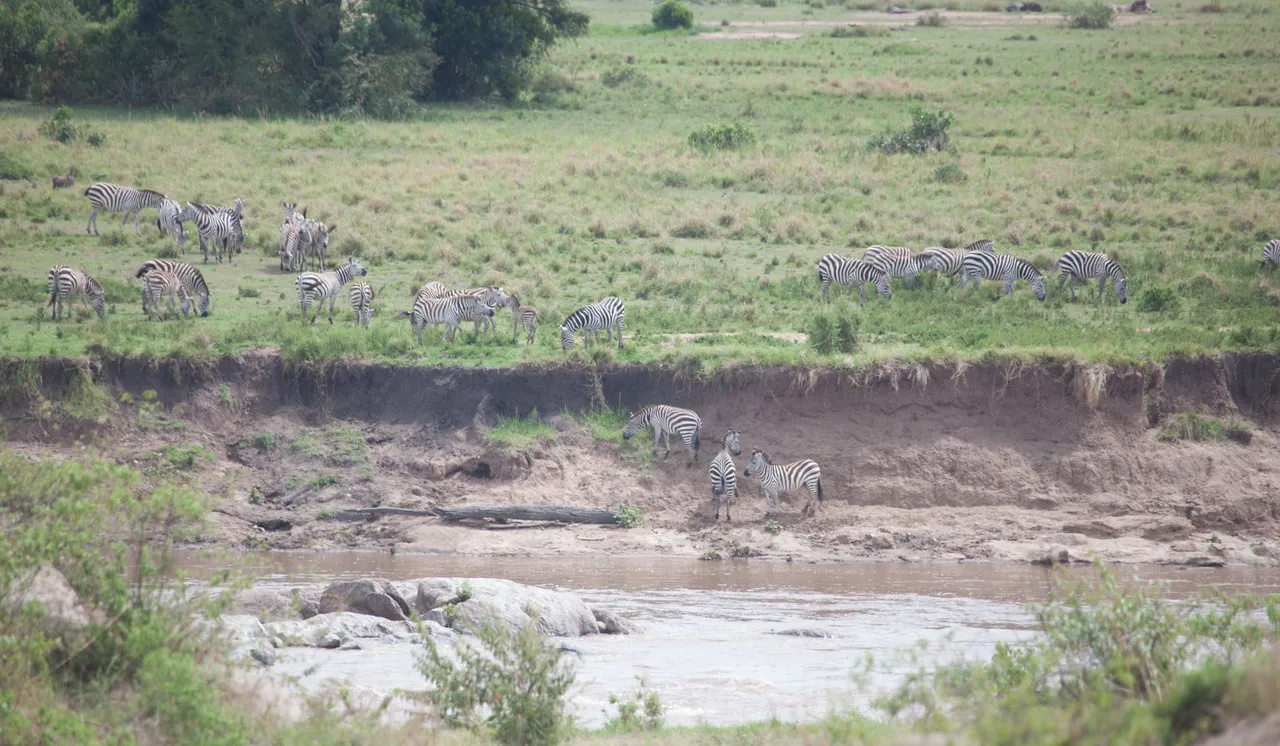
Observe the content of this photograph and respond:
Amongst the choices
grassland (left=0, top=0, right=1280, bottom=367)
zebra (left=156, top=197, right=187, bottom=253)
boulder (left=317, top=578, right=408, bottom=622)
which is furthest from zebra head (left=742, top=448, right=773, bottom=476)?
zebra (left=156, top=197, right=187, bottom=253)

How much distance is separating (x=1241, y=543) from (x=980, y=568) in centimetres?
427

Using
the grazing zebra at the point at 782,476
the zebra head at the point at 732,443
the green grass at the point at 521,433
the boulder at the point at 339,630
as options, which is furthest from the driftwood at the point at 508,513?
the boulder at the point at 339,630

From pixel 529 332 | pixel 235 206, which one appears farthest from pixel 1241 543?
pixel 235 206

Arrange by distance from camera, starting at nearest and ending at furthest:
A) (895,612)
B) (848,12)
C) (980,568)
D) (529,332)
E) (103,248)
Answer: (895,612) → (980,568) → (529,332) → (103,248) → (848,12)

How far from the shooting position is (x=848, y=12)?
77688 millimetres

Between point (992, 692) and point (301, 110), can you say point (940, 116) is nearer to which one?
point (301, 110)

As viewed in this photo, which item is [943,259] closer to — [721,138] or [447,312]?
[447,312]

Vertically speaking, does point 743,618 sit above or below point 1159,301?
below

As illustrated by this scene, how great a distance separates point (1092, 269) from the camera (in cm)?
2720

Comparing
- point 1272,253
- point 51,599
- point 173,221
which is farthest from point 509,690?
point 1272,253

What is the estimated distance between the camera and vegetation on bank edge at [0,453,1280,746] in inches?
337

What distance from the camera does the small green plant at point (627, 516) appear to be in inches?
832

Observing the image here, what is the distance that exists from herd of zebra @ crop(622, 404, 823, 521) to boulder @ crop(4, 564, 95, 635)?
1276cm

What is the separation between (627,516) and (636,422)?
175cm
